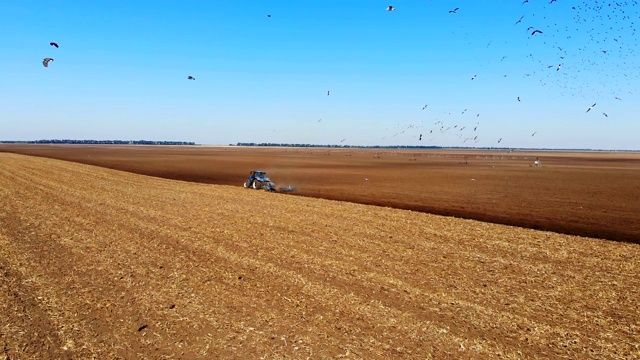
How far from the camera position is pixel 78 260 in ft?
47.7

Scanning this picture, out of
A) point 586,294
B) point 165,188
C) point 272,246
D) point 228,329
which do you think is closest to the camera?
point 228,329

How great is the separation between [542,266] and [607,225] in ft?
39.7

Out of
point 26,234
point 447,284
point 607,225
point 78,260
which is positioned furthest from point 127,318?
point 607,225

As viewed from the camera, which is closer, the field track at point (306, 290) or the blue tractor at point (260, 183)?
the field track at point (306, 290)

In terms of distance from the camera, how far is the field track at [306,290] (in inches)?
358

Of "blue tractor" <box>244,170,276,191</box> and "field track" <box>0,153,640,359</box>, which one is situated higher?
"blue tractor" <box>244,170,276,191</box>

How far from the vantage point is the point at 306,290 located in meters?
12.3

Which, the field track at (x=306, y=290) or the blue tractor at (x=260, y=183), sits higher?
the blue tractor at (x=260, y=183)

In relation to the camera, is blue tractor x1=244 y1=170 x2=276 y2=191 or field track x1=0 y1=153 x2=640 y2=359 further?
blue tractor x1=244 y1=170 x2=276 y2=191

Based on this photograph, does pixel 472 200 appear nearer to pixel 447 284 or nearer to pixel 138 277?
pixel 447 284

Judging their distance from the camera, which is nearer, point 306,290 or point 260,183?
point 306,290

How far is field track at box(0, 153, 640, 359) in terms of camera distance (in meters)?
9.10

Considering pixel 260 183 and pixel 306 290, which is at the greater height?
pixel 260 183

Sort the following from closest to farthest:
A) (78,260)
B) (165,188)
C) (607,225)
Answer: (78,260) → (607,225) → (165,188)
